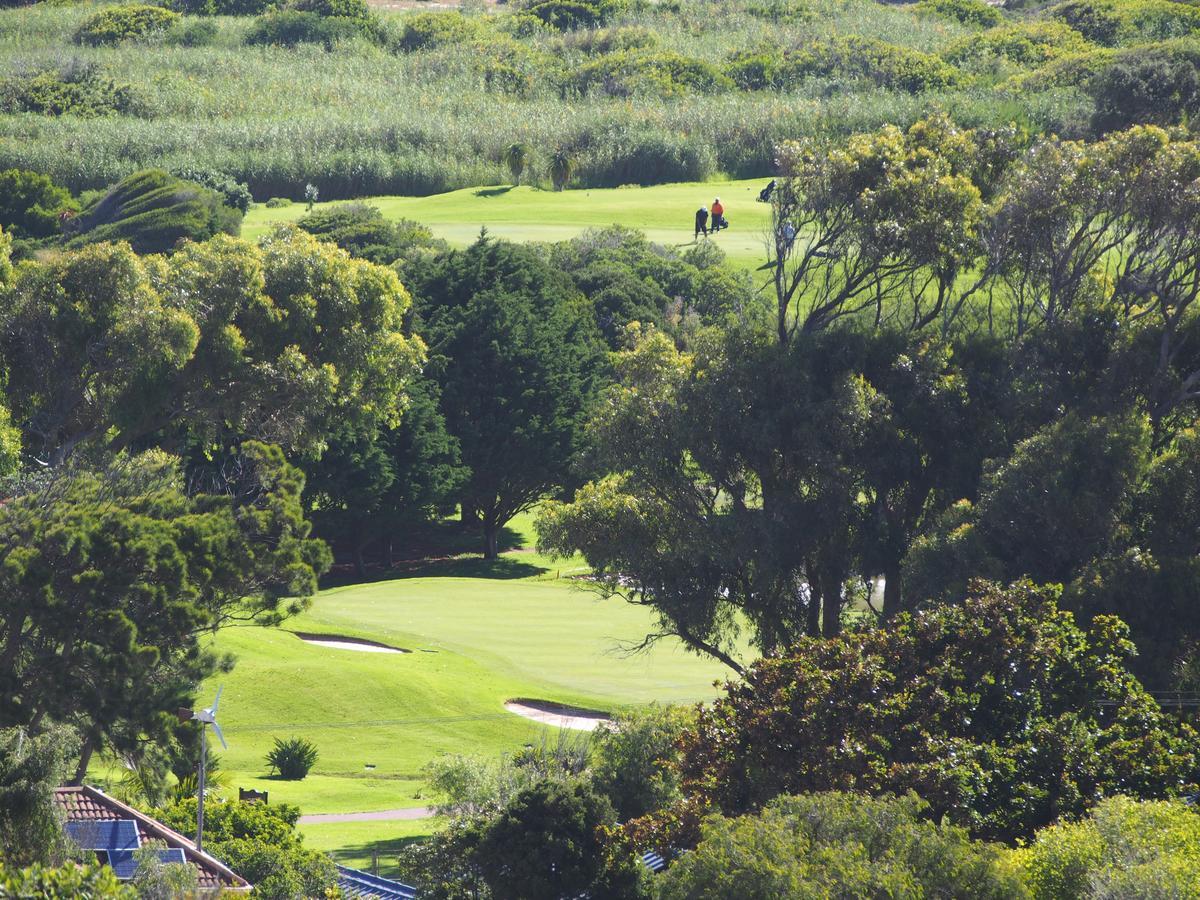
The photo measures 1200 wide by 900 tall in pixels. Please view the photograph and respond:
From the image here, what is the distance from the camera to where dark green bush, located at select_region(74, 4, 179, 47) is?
13962cm

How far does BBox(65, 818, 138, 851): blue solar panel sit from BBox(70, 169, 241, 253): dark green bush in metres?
49.7

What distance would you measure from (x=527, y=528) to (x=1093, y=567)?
134ft

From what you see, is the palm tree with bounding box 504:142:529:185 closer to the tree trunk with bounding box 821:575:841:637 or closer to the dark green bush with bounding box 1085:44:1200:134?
the dark green bush with bounding box 1085:44:1200:134

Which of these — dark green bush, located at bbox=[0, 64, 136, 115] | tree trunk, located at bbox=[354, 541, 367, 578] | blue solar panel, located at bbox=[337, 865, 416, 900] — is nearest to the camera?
blue solar panel, located at bbox=[337, 865, 416, 900]

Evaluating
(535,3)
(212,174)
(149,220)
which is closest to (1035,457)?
(149,220)

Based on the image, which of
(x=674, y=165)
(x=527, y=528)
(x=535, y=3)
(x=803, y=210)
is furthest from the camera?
(x=535, y=3)

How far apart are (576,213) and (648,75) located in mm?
37695

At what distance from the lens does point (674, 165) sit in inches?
4045

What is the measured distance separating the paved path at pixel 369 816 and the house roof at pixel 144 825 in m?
5.78

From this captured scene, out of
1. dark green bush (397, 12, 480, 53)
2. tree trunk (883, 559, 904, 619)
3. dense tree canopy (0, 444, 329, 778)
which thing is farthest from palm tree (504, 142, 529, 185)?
dense tree canopy (0, 444, 329, 778)

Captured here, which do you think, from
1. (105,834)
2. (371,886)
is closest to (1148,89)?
(371,886)

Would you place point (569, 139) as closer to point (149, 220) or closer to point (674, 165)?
point (674, 165)

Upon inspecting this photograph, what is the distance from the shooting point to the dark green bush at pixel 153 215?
73.4 metres

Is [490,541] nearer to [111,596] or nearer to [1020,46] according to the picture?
[111,596]
